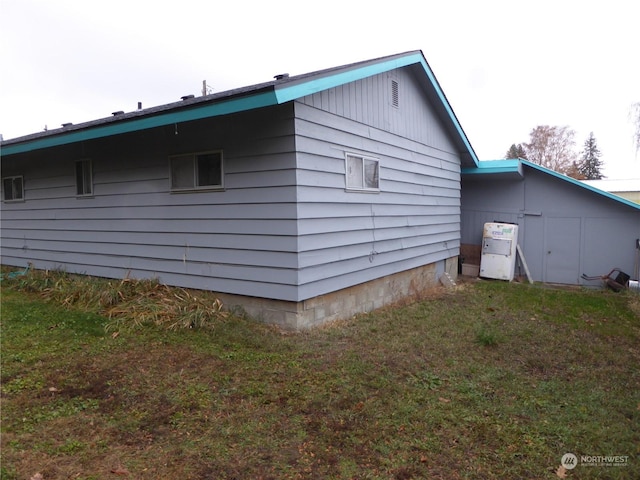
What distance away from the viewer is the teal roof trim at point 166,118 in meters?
4.59

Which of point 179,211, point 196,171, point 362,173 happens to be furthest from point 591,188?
point 179,211

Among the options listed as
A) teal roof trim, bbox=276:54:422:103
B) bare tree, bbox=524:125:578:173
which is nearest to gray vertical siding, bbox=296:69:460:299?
teal roof trim, bbox=276:54:422:103

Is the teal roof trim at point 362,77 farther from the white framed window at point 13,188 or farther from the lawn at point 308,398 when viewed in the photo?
the white framed window at point 13,188

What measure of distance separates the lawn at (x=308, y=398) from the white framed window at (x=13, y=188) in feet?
15.7

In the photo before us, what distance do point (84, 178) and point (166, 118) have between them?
12.3 ft

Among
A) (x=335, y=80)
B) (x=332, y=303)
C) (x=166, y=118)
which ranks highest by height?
(x=335, y=80)

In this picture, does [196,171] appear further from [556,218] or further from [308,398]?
[556,218]

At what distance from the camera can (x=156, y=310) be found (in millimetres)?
5535

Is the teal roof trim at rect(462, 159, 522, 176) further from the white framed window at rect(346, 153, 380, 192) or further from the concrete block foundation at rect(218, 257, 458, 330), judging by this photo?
the white framed window at rect(346, 153, 380, 192)

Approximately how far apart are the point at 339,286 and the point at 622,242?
316 inches

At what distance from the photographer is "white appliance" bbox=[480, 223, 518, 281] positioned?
10.7 metres

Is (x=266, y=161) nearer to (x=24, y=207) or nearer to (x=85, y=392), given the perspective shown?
(x=85, y=392)

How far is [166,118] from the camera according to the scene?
5289mm

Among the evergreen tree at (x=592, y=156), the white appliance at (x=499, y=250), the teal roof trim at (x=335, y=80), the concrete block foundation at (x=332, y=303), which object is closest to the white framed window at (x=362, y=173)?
the teal roof trim at (x=335, y=80)
